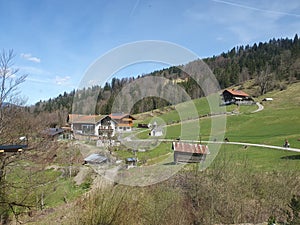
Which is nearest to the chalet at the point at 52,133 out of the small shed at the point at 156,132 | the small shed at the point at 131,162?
the small shed at the point at 131,162

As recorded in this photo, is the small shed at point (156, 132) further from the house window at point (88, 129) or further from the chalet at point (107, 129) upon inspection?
the house window at point (88, 129)

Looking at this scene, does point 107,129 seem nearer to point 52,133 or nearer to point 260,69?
point 52,133

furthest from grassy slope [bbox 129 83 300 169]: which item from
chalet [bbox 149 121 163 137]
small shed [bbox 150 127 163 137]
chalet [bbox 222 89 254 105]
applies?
chalet [bbox 222 89 254 105]

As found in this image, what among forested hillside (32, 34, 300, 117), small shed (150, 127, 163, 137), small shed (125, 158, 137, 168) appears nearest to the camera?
small shed (125, 158, 137, 168)

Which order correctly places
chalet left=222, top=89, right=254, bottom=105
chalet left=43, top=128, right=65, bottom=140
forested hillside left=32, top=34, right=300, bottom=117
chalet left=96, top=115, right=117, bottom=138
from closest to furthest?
1. chalet left=96, top=115, right=117, bottom=138
2. chalet left=43, top=128, right=65, bottom=140
3. chalet left=222, top=89, right=254, bottom=105
4. forested hillside left=32, top=34, right=300, bottom=117

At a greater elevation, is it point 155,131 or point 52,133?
point 155,131

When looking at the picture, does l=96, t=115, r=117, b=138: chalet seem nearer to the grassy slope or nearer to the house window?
the house window

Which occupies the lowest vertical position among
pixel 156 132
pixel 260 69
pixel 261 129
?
pixel 156 132

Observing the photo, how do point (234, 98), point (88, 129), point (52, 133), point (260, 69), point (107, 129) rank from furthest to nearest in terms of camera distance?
1. point (260, 69)
2. point (234, 98)
3. point (52, 133)
4. point (88, 129)
5. point (107, 129)

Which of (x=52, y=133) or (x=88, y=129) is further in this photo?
(x=52, y=133)

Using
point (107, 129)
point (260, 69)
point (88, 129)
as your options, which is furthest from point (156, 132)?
point (260, 69)

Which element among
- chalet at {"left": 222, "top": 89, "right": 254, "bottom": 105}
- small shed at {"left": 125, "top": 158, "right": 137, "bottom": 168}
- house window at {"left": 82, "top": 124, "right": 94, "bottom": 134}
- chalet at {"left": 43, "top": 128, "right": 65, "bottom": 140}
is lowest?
small shed at {"left": 125, "top": 158, "right": 137, "bottom": 168}

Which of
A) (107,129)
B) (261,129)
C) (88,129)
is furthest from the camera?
(88,129)

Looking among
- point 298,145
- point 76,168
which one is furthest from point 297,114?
point 76,168
